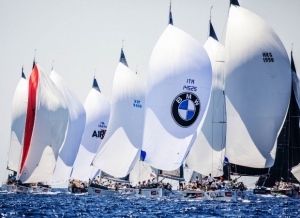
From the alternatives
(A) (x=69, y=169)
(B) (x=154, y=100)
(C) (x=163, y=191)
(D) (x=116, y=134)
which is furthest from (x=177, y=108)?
(A) (x=69, y=169)

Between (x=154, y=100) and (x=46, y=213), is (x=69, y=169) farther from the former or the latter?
(x=46, y=213)

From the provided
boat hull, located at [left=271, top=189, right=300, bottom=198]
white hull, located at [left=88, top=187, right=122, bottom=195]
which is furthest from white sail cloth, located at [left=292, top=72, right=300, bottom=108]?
white hull, located at [left=88, top=187, right=122, bottom=195]

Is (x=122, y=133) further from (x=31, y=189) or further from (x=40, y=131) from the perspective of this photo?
(x=31, y=189)

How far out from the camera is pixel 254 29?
50.7 m

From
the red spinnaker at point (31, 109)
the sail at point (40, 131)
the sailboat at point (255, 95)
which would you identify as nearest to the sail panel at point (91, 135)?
the sail at point (40, 131)

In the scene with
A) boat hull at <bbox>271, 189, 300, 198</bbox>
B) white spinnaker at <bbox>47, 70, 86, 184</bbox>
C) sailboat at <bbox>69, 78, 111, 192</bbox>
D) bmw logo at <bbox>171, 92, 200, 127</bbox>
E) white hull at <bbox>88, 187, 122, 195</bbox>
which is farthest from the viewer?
sailboat at <bbox>69, 78, 111, 192</bbox>

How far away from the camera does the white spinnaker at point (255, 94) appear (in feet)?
163

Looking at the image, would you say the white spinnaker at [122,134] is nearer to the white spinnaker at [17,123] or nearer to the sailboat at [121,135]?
the sailboat at [121,135]

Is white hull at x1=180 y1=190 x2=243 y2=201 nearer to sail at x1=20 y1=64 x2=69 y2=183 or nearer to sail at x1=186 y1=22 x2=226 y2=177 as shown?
sail at x1=186 y1=22 x2=226 y2=177

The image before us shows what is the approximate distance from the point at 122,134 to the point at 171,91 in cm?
1197

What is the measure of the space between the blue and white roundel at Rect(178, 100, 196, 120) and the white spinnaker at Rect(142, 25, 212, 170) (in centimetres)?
34

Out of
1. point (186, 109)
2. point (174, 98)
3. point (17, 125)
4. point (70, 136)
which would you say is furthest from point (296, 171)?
point (17, 125)

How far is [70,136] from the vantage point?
218 ft

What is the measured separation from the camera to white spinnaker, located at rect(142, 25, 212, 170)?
49.6 meters
